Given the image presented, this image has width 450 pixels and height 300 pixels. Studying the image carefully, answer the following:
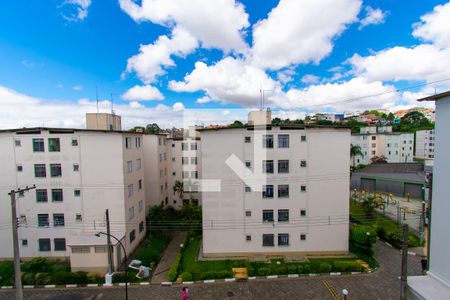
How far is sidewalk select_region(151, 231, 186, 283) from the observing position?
50.6ft

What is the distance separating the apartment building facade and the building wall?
2640 inches

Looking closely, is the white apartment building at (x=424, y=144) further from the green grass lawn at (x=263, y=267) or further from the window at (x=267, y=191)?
the window at (x=267, y=191)

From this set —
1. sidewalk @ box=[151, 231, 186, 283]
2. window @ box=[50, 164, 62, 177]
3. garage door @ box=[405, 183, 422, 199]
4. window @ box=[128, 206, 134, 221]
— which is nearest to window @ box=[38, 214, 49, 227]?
window @ box=[50, 164, 62, 177]

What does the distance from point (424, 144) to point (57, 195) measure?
87.0m

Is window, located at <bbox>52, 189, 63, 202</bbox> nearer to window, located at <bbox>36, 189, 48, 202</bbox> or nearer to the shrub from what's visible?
window, located at <bbox>36, 189, 48, 202</bbox>

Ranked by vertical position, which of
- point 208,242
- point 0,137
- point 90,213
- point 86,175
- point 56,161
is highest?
point 0,137

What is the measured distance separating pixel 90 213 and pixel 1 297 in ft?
21.5

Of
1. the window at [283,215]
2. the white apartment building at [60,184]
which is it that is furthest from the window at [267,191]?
the white apartment building at [60,184]

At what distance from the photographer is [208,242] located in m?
17.6

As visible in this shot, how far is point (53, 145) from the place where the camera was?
689 inches

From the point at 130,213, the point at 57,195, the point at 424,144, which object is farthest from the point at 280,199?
the point at 424,144

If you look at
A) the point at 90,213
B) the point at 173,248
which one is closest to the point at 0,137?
the point at 90,213

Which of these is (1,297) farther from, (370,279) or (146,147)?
(370,279)

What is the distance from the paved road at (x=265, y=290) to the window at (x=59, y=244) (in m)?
3.72
